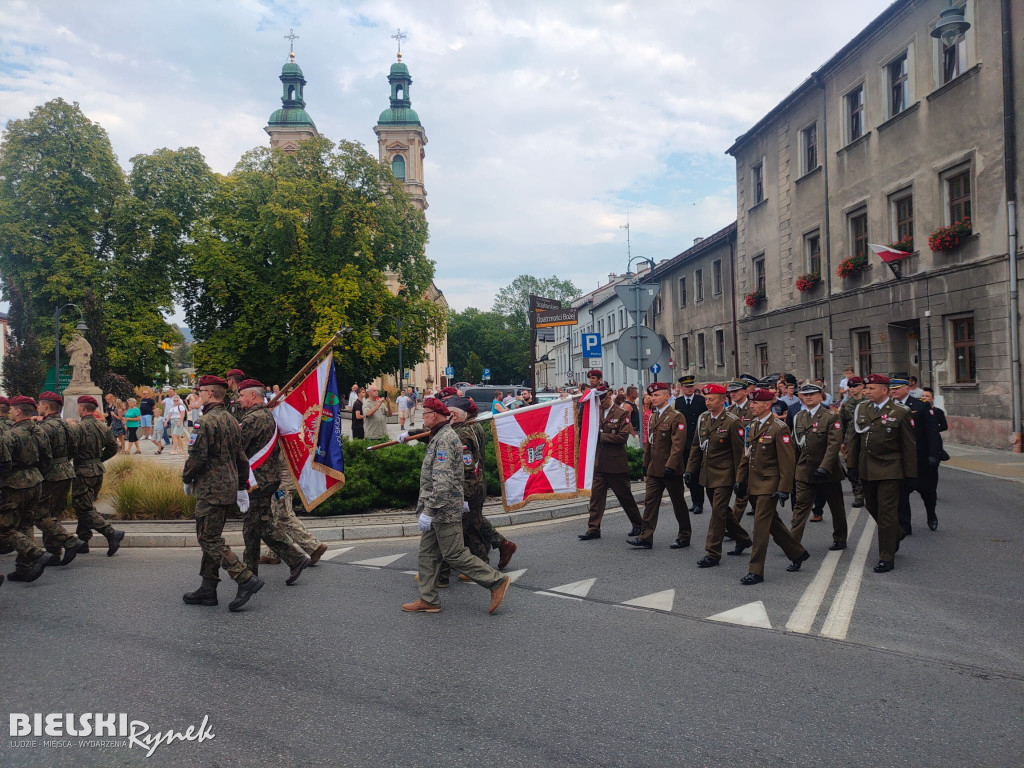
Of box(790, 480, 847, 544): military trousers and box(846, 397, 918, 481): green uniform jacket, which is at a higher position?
box(846, 397, 918, 481): green uniform jacket

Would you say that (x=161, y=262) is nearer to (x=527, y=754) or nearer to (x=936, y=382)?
(x=936, y=382)

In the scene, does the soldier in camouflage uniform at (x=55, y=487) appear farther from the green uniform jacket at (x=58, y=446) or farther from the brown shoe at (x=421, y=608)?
the brown shoe at (x=421, y=608)

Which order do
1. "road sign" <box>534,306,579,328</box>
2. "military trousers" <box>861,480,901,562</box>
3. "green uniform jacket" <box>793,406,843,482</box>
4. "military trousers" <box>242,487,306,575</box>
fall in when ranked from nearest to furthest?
"military trousers" <box>242,487,306,575</box>
"military trousers" <box>861,480,901,562</box>
"green uniform jacket" <box>793,406,843,482</box>
"road sign" <box>534,306,579,328</box>

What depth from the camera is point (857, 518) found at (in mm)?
10430

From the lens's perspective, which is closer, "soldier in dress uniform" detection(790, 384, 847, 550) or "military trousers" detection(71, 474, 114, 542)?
"soldier in dress uniform" detection(790, 384, 847, 550)

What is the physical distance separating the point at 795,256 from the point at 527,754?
25851 mm

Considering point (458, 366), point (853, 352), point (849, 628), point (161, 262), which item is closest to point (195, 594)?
point (849, 628)

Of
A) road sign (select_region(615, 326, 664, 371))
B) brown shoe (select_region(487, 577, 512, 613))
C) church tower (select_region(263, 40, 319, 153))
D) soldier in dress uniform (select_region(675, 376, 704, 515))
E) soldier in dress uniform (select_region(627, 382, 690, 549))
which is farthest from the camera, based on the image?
church tower (select_region(263, 40, 319, 153))

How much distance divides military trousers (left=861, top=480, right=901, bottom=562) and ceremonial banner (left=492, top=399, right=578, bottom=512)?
11.3 feet

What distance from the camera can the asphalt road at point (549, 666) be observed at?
3.67m

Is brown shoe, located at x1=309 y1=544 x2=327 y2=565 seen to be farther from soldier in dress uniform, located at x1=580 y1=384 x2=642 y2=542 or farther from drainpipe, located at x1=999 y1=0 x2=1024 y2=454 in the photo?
drainpipe, located at x1=999 y1=0 x2=1024 y2=454

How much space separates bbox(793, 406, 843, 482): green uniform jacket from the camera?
323 inches

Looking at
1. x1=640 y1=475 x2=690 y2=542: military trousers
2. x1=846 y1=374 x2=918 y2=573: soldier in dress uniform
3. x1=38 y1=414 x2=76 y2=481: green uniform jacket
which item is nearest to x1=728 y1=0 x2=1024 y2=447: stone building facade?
x1=846 y1=374 x2=918 y2=573: soldier in dress uniform

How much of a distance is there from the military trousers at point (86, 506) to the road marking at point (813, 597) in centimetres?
713
